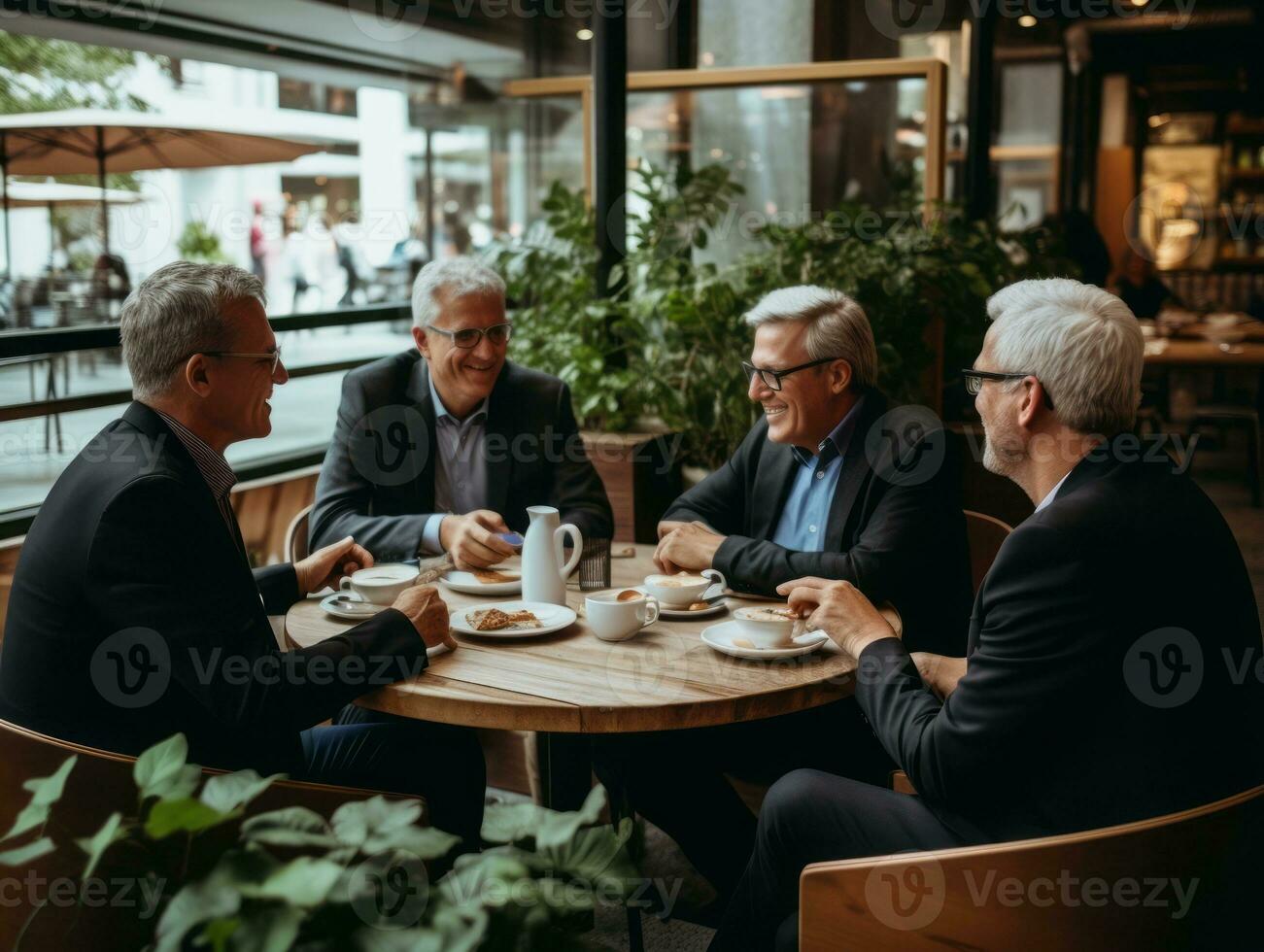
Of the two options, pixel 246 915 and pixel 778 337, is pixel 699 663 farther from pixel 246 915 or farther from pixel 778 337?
pixel 246 915

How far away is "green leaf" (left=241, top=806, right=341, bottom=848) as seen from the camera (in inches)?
35.2

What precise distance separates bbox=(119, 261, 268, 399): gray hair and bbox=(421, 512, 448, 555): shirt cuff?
829 millimetres

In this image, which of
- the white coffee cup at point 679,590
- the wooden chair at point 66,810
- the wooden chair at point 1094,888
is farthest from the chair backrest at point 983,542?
the wooden chair at point 66,810

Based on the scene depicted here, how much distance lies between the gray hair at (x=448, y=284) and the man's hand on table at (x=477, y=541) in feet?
2.13

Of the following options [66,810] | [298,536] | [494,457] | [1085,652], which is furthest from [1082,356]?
[298,536]

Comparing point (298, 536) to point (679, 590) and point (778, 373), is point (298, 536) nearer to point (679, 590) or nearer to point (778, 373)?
point (679, 590)

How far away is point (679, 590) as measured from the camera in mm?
2295

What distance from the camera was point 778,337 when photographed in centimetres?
265

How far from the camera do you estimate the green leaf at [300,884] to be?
2.72 ft

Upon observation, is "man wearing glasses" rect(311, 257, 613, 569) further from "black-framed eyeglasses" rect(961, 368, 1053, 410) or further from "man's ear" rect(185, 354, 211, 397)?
"black-framed eyeglasses" rect(961, 368, 1053, 410)

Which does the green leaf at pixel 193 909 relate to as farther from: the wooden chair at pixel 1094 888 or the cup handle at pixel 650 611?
the cup handle at pixel 650 611

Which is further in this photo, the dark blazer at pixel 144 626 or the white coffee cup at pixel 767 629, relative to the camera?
the white coffee cup at pixel 767 629

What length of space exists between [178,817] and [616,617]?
1.23 m

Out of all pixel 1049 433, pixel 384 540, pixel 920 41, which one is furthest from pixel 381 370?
pixel 920 41
